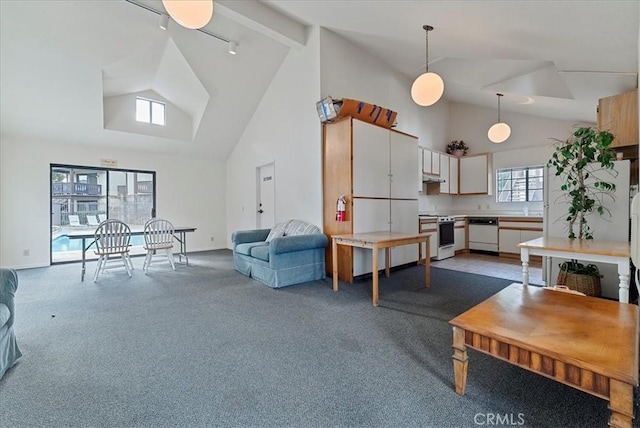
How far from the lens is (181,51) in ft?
15.8

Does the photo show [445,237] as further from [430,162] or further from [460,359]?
[460,359]

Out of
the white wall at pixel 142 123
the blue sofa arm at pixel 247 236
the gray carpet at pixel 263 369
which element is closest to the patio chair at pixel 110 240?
the gray carpet at pixel 263 369

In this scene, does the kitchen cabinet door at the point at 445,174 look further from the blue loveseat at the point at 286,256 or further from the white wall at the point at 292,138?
the blue loveseat at the point at 286,256

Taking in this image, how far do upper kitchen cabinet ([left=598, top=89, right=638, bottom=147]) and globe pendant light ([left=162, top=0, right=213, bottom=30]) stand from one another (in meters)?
4.64

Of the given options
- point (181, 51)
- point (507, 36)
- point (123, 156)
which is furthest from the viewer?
point (123, 156)

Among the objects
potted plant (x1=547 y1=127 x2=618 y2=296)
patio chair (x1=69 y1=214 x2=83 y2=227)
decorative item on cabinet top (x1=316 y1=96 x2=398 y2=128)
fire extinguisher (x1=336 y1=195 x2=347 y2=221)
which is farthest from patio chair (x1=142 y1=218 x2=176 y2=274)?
potted plant (x1=547 y1=127 x2=618 y2=296)

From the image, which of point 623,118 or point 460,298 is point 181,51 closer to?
point 460,298

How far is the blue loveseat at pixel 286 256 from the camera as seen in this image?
3.80 meters

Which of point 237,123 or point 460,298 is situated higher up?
point 237,123

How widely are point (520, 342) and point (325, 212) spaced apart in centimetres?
331

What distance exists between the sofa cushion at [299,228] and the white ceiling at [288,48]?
2850mm

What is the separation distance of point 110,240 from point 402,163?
16.0 feet

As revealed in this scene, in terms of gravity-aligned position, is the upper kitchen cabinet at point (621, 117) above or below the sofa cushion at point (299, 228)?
above

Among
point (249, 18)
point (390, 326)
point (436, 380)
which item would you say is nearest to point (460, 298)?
point (390, 326)
